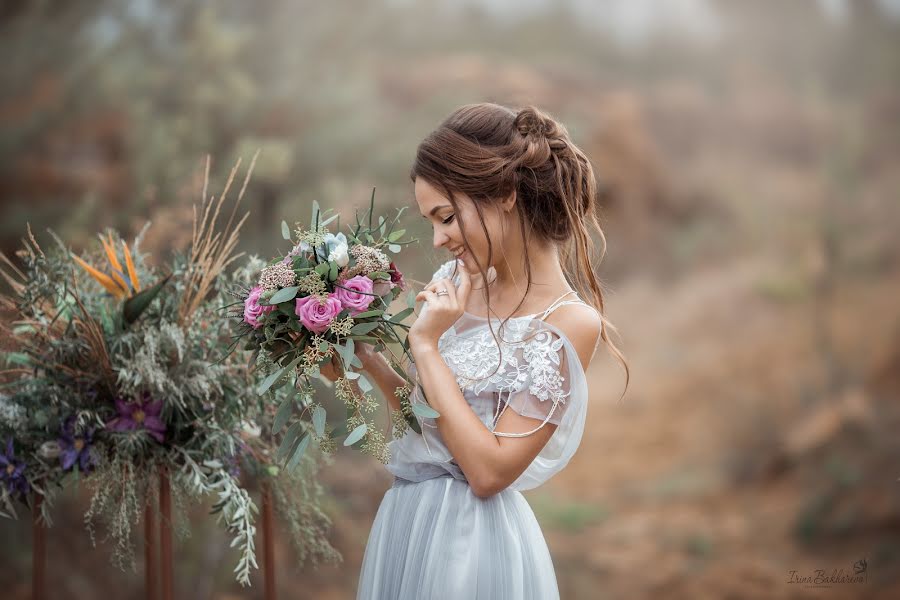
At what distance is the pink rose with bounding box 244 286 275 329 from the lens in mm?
1739

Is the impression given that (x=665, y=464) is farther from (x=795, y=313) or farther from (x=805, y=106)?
(x=805, y=106)

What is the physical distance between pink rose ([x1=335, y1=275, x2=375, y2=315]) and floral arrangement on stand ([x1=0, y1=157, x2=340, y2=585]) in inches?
16.4

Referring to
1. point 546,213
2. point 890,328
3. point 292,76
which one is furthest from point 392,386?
point 890,328

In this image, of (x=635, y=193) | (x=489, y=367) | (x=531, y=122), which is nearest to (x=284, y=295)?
(x=489, y=367)

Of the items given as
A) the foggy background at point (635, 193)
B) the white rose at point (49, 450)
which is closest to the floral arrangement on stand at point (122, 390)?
the white rose at point (49, 450)

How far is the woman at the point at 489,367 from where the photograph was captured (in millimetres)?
1747

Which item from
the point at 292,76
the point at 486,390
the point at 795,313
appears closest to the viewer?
the point at 486,390

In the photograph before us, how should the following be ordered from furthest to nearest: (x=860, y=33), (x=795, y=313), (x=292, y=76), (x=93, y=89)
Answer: (x=860, y=33) → (x=795, y=313) → (x=292, y=76) → (x=93, y=89)

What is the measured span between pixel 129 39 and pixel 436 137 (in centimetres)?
478

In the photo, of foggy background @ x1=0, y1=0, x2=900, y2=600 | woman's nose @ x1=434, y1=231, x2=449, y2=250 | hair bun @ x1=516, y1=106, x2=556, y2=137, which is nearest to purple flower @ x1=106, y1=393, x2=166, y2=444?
woman's nose @ x1=434, y1=231, x2=449, y2=250

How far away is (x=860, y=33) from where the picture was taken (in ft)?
25.5

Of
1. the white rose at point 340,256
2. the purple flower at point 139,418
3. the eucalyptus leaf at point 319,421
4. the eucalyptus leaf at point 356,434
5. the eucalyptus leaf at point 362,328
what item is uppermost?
the white rose at point 340,256

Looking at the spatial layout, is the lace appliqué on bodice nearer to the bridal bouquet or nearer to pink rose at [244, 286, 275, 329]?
the bridal bouquet

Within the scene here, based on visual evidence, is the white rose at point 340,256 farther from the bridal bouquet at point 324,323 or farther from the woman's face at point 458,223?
the woman's face at point 458,223
